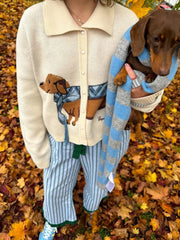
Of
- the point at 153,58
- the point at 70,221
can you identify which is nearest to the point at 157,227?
the point at 70,221

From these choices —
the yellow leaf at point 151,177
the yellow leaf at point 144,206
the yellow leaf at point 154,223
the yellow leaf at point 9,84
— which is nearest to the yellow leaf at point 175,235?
the yellow leaf at point 154,223

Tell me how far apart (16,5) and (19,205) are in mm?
5309

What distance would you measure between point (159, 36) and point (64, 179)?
1.17 m

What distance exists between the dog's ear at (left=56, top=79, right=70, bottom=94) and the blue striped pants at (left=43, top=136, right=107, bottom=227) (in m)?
0.43

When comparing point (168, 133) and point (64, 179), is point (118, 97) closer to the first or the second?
point (64, 179)

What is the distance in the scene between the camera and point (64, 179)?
4.94 ft

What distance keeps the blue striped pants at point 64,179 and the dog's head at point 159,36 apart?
0.77 m

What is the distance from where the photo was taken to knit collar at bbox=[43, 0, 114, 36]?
99cm

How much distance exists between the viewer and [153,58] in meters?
0.98

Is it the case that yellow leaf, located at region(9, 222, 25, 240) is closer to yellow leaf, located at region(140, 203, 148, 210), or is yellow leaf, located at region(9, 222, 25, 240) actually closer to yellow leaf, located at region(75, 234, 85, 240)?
yellow leaf, located at region(75, 234, 85, 240)

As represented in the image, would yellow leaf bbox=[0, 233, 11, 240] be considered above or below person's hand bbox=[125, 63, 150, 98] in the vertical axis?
below

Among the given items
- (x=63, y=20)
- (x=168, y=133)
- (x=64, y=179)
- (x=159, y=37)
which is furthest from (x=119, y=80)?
(x=168, y=133)

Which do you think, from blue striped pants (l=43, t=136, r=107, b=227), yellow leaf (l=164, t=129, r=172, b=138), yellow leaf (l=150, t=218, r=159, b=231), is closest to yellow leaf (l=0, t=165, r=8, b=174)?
blue striped pants (l=43, t=136, r=107, b=227)

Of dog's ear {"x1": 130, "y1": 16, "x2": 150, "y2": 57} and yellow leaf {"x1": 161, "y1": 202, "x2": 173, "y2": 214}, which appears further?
yellow leaf {"x1": 161, "y1": 202, "x2": 173, "y2": 214}
